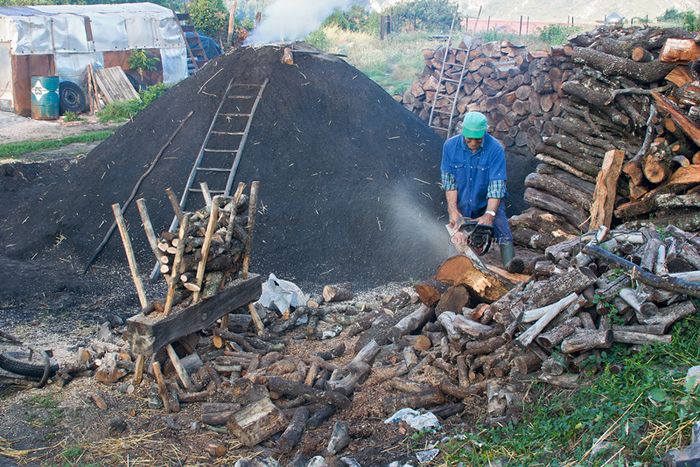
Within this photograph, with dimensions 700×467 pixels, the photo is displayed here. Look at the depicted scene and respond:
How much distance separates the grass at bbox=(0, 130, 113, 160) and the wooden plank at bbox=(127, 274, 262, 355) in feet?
39.4

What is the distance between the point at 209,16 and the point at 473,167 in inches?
913

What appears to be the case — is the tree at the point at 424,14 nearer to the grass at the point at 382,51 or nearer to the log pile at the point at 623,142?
the grass at the point at 382,51

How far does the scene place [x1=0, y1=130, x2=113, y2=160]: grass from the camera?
1748 cm

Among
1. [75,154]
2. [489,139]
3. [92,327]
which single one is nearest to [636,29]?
[489,139]

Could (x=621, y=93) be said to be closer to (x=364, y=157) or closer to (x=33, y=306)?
(x=364, y=157)

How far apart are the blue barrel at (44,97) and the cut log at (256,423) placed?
1904cm

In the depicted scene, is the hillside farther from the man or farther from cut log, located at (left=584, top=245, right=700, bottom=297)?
cut log, located at (left=584, top=245, right=700, bottom=297)

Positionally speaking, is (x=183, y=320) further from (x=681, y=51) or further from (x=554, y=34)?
(x=554, y=34)

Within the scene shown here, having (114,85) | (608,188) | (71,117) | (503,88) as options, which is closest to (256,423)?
(608,188)

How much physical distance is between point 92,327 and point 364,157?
4.92m

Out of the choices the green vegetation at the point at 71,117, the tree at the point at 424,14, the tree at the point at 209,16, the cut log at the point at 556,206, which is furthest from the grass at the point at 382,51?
the cut log at the point at 556,206

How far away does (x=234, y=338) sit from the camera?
24.3 feet

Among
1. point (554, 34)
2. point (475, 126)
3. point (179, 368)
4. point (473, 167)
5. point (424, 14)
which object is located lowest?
point (179, 368)

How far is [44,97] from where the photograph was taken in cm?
2203
